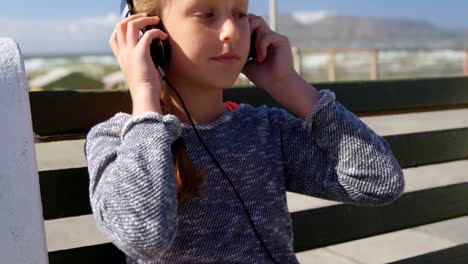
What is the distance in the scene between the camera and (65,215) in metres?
1.90

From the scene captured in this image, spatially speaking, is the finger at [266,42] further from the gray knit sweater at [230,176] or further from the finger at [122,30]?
the finger at [122,30]

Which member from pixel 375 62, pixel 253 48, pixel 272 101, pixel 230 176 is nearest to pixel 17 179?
pixel 230 176

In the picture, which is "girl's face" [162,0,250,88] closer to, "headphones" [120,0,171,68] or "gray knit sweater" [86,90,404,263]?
"headphones" [120,0,171,68]

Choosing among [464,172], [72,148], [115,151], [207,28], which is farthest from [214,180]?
[72,148]

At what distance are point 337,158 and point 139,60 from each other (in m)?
0.65

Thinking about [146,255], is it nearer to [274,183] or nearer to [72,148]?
[274,183]

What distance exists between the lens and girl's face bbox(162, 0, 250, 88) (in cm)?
164

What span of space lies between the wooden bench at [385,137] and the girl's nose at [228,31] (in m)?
0.46

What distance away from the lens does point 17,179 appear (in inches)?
61.4

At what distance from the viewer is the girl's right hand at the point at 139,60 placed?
1587 millimetres

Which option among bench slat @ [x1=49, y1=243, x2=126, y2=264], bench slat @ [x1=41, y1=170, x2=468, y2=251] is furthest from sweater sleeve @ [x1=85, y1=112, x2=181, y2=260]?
bench slat @ [x1=41, y1=170, x2=468, y2=251]

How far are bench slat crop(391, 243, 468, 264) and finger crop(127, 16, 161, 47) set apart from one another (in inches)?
61.2

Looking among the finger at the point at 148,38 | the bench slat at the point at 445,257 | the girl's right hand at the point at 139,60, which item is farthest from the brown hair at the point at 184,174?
the bench slat at the point at 445,257

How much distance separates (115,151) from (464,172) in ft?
18.5
